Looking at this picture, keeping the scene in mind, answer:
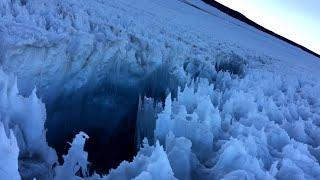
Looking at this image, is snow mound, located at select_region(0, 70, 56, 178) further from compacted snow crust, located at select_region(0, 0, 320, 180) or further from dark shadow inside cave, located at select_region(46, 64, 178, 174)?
dark shadow inside cave, located at select_region(46, 64, 178, 174)

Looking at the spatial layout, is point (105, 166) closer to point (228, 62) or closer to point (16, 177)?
point (16, 177)

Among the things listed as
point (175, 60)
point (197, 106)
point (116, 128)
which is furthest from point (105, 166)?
point (175, 60)

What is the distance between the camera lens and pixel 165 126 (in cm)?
230

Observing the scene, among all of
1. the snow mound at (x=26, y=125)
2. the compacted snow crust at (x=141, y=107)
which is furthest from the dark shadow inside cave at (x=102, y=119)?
the snow mound at (x=26, y=125)

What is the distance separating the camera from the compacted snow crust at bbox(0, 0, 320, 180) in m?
1.71

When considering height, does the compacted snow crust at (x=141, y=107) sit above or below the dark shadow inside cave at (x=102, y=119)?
above

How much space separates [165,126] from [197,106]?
46cm

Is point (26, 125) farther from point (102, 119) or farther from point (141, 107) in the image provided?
point (102, 119)

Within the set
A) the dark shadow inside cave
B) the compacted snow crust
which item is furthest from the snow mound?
the dark shadow inside cave

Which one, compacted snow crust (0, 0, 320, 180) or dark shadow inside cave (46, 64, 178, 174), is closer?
compacted snow crust (0, 0, 320, 180)

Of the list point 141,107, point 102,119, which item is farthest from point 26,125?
point 102,119

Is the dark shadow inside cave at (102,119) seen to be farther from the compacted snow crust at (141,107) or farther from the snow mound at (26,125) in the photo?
the snow mound at (26,125)

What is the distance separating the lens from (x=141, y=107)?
9.77 feet

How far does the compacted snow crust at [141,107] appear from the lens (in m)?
1.71
